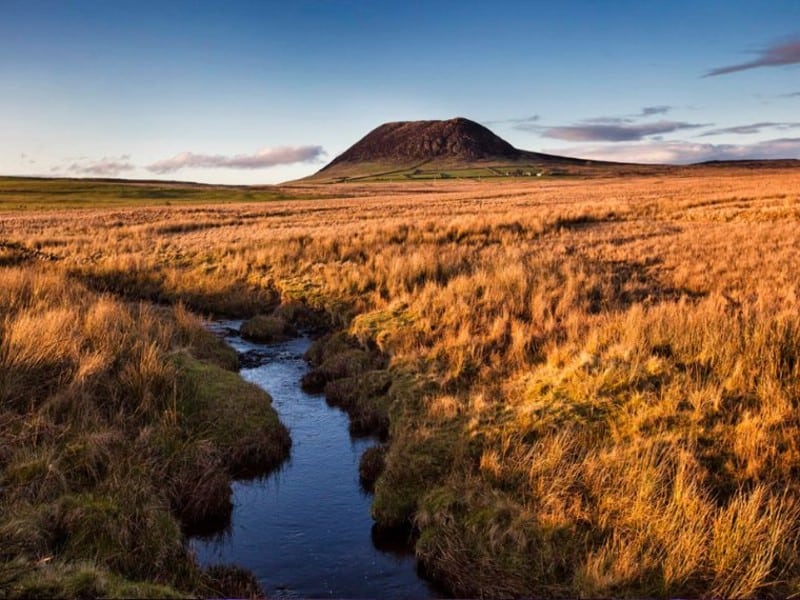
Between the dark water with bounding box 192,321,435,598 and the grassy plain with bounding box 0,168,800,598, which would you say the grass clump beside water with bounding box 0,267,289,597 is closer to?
the grassy plain with bounding box 0,168,800,598

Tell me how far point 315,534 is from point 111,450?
256 cm

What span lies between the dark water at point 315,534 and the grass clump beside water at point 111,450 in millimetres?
410

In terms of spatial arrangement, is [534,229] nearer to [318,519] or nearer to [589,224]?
[589,224]

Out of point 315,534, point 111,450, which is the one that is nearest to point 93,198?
point 111,450

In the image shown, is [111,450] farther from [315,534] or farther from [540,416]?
[540,416]

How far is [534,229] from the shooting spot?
29.8 m

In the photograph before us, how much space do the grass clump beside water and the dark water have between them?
410mm

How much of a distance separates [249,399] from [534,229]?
22.0m

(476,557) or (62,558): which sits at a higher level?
(62,558)

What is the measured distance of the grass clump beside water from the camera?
18.2ft

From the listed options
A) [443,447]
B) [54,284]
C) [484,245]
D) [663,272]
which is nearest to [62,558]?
[443,447]

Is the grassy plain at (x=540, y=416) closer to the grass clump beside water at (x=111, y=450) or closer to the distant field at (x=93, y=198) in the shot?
the grass clump beside water at (x=111, y=450)

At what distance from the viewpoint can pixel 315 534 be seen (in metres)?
7.25

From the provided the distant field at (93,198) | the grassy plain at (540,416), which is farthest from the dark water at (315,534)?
the distant field at (93,198)
